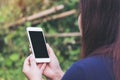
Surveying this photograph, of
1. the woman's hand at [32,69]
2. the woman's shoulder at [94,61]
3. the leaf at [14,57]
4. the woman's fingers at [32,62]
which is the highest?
the woman's shoulder at [94,61]

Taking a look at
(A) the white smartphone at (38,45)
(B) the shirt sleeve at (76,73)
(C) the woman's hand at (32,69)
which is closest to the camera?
(B) the shirt sleeve at (76,73)

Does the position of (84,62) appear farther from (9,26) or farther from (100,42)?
(9,26)

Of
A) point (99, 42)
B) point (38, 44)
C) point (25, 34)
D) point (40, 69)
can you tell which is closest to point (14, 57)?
point (25, 34)

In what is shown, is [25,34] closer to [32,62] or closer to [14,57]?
[14,57]

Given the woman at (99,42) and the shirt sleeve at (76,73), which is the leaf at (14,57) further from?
the shirt sleeve at (76,73)

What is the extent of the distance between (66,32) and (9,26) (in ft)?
2.32

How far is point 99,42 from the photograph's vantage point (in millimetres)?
2816

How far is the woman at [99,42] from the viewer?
2715mm

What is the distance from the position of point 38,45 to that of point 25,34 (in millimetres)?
3398

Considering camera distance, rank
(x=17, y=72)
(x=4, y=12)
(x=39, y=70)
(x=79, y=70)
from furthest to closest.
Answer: (x=4, y=12) < (x=17, y=72) < (x=39, y=70) < (x=79, y=70)

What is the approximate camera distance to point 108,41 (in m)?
2.80

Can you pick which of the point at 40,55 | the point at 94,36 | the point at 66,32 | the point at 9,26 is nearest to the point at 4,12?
the point at 9,26

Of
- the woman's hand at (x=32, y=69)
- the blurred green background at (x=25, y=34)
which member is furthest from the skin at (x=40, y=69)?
the blurred green background at (x=25, y=34)

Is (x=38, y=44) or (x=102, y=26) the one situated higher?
(x=102, y=26)
